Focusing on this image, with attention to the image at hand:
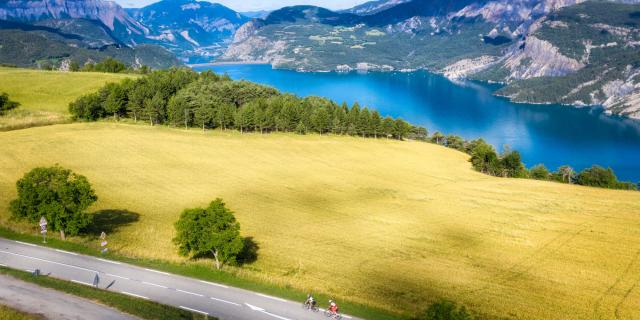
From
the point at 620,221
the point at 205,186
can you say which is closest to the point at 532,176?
the point at 620,221

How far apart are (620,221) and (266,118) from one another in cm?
9152

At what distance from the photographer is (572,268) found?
50.0 meters

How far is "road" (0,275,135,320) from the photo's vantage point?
32875mm

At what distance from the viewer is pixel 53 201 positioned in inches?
1938

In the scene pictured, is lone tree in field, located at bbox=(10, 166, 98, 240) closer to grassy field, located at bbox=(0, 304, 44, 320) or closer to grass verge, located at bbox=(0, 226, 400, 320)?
grass verge, located at bbox=(0, 226, 400, 320)

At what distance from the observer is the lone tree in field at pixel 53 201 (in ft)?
160

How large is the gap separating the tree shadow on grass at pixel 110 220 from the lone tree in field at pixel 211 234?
14.9 m

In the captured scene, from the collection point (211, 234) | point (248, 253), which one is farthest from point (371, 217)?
point (211, 234)

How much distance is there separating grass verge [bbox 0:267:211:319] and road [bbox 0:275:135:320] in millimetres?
514

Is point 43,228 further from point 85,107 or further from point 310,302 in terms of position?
point 85,107

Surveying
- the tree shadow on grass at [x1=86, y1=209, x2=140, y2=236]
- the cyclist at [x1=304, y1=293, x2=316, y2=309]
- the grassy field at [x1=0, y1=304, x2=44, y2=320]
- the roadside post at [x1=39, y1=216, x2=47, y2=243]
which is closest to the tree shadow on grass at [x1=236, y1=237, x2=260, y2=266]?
the cyclist at [x1=304, y1=293, x2=316, y2=309]

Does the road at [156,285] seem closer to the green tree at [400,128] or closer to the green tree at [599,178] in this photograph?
the green tree at [599,178]

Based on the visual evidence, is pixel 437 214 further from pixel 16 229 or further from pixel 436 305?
pixel 16 229

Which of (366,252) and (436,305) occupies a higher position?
(436,305)
